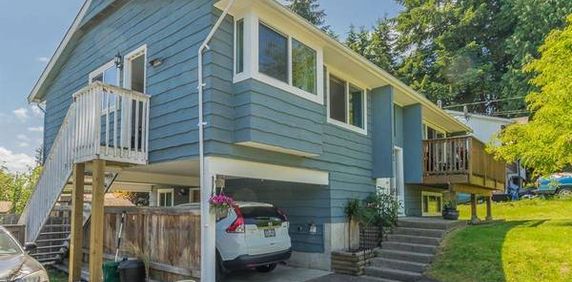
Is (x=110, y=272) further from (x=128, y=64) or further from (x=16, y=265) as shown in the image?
(x=128, y=64)

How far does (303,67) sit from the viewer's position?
857 cm

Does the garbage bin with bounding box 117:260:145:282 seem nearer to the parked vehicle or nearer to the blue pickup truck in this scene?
the parked vehicle

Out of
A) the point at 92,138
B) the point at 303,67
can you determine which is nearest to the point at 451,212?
the point at 303,67

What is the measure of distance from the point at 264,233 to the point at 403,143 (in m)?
7.53

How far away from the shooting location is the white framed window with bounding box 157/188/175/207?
46.5 ft

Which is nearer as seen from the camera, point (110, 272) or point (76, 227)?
point (110, 272)

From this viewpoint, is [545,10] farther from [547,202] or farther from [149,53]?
[149,53]

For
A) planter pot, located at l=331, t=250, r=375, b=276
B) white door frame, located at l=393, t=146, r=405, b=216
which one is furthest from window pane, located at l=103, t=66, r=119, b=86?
white door frame, located at l=393, t=146, r=405, b=216

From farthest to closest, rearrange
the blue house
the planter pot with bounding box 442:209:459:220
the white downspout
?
the planter pot with bounding box 442:209:459:220
the blue house
the white downspout

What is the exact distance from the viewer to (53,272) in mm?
9562

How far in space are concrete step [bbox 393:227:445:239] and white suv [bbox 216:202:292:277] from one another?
12.1 feet

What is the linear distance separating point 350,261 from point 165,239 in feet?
13.0

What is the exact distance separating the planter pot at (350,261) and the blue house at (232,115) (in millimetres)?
280

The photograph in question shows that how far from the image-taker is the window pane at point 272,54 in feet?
24.8
